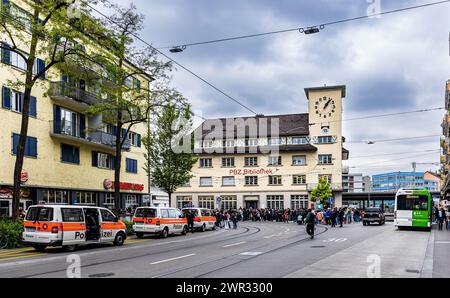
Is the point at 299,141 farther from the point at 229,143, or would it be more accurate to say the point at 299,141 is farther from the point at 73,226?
the point at 73,226

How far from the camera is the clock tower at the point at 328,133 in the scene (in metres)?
72.1

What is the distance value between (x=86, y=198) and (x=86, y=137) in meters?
5.10

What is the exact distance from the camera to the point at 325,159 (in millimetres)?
73125

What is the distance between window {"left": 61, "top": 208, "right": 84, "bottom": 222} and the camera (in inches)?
754

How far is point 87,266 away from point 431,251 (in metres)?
12.6

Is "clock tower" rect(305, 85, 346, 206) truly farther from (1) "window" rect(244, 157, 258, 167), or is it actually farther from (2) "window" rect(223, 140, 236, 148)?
(2) "window" rect(223, 140, 236, 148)

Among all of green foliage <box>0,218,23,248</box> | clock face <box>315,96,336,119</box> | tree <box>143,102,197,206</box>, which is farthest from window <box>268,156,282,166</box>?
green foliage <box>0,218,23,248</box>

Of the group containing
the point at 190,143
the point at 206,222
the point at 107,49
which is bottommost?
the point at 206,222

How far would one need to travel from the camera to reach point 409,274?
12023 mm

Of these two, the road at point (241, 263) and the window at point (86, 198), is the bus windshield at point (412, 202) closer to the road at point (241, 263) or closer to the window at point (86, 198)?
the road at point (241, 263)

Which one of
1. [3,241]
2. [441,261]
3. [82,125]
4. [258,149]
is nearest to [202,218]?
[82,125]

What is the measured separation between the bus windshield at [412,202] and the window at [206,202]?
45187 millimetres
